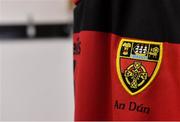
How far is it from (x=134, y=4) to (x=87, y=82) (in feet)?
0.52

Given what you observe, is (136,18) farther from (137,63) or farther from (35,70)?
(35,70)

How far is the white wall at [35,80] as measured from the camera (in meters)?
1.16

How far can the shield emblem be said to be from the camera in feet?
1.42

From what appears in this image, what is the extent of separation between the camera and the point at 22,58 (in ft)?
3.82

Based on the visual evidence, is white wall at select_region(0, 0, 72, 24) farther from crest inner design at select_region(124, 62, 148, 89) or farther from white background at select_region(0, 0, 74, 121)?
crest inner design at select_region(124, 62, 148, 89)

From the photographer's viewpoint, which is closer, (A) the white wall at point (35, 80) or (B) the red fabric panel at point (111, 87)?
(B) the red fabric panel at point (111, 87)

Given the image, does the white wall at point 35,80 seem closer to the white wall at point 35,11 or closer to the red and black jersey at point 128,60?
the white wall at point 35,11

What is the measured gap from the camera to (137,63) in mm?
444

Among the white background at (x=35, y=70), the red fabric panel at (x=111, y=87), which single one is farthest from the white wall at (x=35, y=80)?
the red fabric panel at (x=111, y=87)

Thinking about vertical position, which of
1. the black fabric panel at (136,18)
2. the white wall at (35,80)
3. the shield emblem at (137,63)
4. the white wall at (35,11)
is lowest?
the white wall at (35,80)

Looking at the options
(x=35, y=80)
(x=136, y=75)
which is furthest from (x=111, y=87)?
(x=35, y=80)

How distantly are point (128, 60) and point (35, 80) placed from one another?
788 millimetres

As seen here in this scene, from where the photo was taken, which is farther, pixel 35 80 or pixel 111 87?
pixel 35 80

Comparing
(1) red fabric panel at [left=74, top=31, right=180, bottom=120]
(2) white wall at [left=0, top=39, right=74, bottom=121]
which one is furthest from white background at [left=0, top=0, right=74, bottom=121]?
(1) red fabric panel at [left=74, top=31, right=180, bottom=120]
